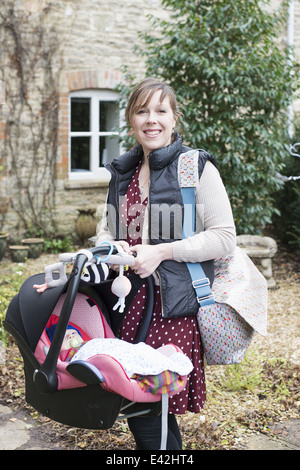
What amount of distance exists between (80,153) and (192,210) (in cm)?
724

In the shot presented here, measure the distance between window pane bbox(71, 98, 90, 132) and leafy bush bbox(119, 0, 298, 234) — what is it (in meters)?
1.86

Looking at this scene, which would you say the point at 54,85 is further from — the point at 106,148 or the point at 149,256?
the point at 149,256

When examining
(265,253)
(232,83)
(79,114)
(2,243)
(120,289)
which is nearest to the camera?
(120,289)

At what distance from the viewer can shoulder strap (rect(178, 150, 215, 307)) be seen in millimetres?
2193

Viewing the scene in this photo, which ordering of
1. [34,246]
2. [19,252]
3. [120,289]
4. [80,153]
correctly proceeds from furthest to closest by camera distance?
[80,153] → [34,246] → [19,252] → [120,289]

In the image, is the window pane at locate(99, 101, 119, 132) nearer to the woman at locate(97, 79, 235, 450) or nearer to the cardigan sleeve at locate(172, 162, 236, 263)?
the woman at locate(97, 79, 235, 450)

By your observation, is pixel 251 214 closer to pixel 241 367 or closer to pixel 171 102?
pixel 241 367

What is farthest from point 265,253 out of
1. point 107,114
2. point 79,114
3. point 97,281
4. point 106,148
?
point 97,281

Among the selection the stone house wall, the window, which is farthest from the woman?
the window

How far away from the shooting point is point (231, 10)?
7168 mm

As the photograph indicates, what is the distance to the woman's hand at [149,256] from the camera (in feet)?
6.90

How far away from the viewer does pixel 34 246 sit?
324 inches

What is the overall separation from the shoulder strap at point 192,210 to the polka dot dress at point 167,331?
4.8 inches

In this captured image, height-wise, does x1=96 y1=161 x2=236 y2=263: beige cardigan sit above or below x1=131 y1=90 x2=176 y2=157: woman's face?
below
